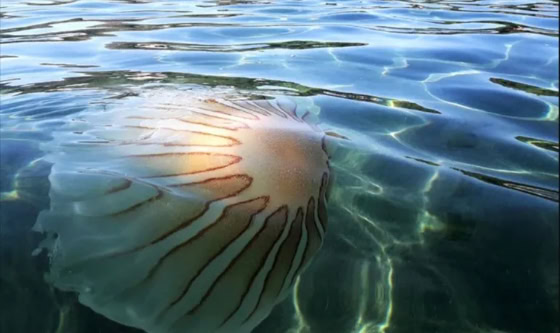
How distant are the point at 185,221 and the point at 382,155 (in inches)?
38.6

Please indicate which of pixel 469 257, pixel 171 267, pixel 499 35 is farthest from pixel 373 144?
pixel 499 35

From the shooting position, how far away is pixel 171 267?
1.63 m

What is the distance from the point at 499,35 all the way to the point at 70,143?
439 centimetres

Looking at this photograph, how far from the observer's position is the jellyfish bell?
159 cm

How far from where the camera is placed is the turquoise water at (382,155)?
1.67 meters

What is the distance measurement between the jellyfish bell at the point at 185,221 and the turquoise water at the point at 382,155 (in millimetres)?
69

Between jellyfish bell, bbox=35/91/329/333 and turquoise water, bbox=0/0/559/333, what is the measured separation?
0.07 m

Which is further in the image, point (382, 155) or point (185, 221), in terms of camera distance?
point (382, 155)

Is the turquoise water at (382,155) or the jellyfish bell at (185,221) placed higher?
the jellyfish bell at (185,221)

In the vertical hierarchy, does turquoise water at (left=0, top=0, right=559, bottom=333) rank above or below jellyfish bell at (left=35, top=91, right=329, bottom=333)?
below

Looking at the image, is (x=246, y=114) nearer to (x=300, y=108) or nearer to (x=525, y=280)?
(x=300, y=108)

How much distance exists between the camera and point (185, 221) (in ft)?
5.80

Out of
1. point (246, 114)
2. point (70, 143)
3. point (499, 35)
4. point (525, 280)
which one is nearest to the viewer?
point (525, 280)

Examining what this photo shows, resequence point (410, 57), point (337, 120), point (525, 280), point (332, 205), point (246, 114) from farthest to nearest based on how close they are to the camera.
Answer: point (410, 57)
point (337, 120)
point (246, 114)
point (332, 205)
point (525, 280)
